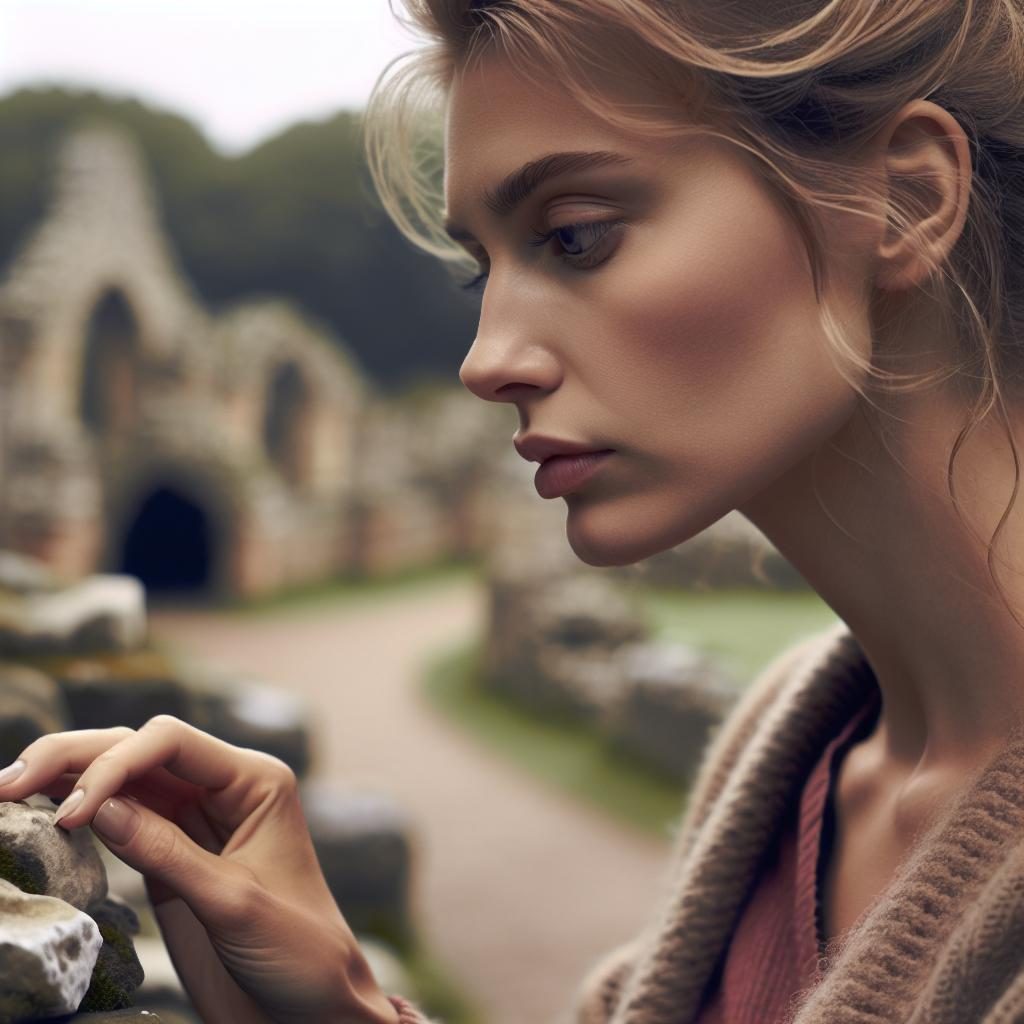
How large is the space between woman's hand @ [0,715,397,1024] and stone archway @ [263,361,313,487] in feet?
56.9

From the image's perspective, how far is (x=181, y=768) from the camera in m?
1.46

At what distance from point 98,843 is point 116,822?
2121mm

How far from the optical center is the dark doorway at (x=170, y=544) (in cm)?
1675

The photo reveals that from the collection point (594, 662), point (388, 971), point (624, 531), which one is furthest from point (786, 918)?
point (594, 662)

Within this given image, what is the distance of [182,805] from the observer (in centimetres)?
154

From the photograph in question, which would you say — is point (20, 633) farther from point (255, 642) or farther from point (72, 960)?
point (255, 642)

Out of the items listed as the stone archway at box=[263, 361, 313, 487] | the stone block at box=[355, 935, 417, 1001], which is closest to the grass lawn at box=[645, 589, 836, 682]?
the stone block at box=[355, 935, 417, 1001]

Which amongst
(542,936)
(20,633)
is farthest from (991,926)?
(542,936)

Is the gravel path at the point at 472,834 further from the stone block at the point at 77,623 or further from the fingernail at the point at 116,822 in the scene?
the fingernail at the point at 116,822

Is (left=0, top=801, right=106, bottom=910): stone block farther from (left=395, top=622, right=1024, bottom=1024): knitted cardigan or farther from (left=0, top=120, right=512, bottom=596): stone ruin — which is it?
(left=0, top=120, right=512, bottom=596): stone ruin

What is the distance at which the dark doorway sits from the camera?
16750 millimetres

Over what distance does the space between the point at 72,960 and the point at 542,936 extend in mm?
6180

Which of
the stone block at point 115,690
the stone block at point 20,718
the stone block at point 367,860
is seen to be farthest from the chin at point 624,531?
the stone block at point 367,860

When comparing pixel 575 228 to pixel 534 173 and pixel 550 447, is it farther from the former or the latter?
pixel 550 447
